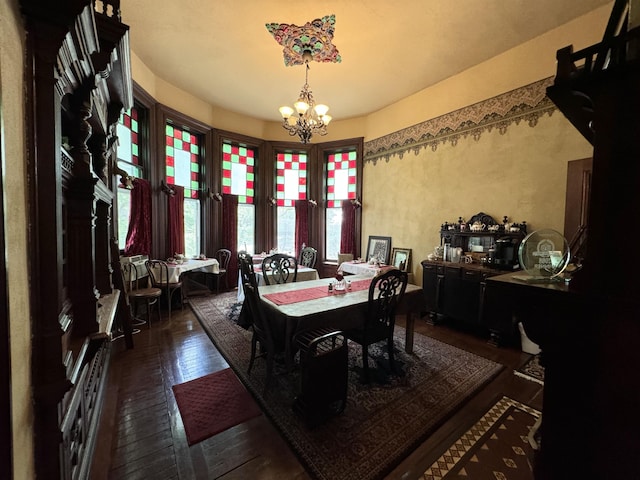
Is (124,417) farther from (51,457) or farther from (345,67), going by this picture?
(345,67)

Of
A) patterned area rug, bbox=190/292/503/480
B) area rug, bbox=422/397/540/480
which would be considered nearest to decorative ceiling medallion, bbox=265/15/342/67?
patterned area rug, bbox=190/292/503/480

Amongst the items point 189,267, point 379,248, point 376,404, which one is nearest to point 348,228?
point 379,248

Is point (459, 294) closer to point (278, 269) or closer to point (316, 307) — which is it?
point (316, 307)

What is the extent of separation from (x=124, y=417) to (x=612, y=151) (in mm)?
2974

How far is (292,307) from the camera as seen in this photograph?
2.15 m

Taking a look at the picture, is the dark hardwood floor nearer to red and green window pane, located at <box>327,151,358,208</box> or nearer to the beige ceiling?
the beige ceiling

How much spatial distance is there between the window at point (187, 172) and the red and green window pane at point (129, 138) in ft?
1.53

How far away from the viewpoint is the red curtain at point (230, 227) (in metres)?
5.34

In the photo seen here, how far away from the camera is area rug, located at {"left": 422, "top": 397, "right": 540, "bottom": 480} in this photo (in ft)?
4.82

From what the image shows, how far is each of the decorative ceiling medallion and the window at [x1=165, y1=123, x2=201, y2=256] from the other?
254cm

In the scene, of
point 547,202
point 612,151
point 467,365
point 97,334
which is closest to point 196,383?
point 97,334

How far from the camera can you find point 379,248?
5.11 meters

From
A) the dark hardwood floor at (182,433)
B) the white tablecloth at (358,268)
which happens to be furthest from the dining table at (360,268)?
the dark hardwood floor at (182,433)

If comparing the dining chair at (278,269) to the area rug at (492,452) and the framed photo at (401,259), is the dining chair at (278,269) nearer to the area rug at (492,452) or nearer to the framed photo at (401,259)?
the framed photo at (401,259)
